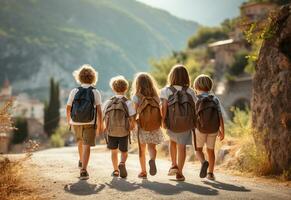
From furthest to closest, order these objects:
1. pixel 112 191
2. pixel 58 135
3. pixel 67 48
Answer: pixel 67 48 → pixel 58 135 → pixel 112 191

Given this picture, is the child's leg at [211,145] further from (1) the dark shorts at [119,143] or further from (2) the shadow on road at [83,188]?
(2) the shadow on road at [83,188]

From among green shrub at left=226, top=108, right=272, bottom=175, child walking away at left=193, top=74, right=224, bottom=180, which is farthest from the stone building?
child walking away at left=193, top=74, right=224, bottom=180

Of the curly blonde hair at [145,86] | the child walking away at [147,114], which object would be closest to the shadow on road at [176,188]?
the child walking away at [147,114]

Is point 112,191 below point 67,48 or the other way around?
below

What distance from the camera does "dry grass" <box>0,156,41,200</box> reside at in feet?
18.4

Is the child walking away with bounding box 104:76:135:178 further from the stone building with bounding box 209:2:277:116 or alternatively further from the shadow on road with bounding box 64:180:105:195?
the stone building with bounding box 209:2:277:116

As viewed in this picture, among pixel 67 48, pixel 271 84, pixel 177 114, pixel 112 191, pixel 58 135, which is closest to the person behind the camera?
pixel 112 191

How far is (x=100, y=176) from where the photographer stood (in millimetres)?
7480

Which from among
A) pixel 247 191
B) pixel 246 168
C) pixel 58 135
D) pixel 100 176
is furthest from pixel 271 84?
pixel 58 135

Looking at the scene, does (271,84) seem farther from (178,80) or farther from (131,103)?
(131,103)

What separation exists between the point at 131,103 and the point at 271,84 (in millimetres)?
2829

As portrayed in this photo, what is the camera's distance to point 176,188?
6.25 meters

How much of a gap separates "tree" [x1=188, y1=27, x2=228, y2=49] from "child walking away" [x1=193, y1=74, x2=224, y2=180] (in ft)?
222

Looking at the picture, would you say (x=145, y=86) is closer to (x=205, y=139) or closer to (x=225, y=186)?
(x=205, y=139)
